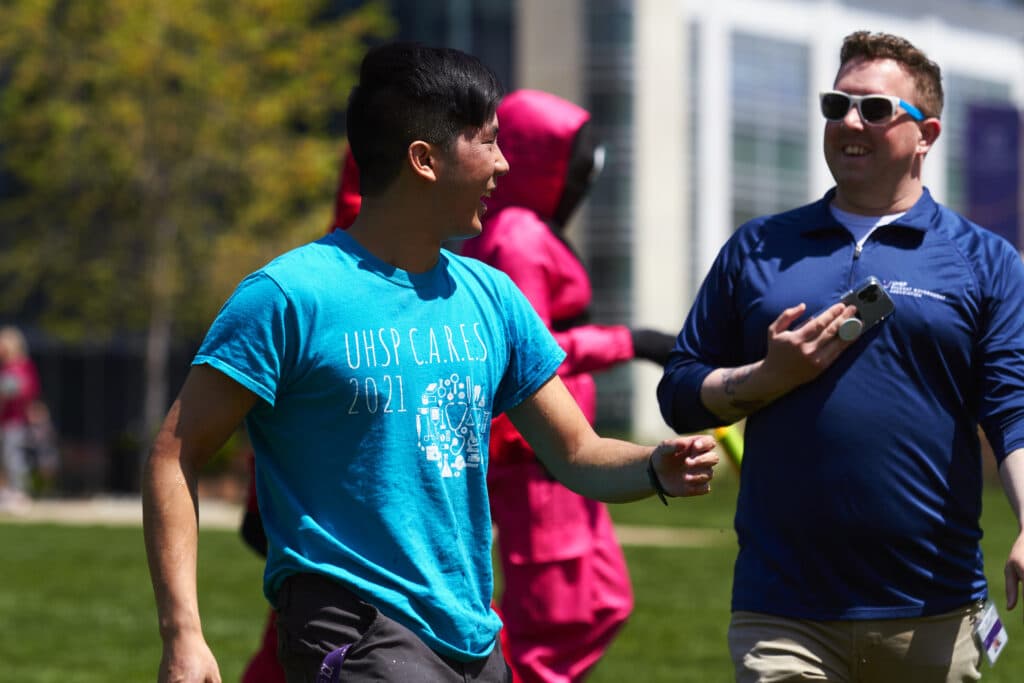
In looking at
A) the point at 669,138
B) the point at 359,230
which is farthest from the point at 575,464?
the point at 669,138

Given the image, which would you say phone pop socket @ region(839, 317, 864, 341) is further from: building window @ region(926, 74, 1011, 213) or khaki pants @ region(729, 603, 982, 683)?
building window @ region(926, 74, 1011, 213)

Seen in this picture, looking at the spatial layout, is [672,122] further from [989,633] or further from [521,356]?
[521,356]

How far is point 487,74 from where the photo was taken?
3.73 m

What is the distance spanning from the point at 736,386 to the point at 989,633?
0.81 m

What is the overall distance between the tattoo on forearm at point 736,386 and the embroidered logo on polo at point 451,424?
882 mm

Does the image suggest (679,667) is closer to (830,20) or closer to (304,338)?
(304,338)

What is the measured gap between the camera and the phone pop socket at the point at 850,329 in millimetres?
4211

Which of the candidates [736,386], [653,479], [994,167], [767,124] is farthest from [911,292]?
[767,124]

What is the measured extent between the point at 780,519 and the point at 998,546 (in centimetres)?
1392

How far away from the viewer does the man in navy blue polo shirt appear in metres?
4.29

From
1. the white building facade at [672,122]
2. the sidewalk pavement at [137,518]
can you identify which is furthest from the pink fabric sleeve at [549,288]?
the white building facade at [672,122]

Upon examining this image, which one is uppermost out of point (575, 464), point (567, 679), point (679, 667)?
point (575, 464)

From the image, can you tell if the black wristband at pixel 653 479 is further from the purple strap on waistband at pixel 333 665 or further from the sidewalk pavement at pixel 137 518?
the sidewalk pavement at pixel 137 518

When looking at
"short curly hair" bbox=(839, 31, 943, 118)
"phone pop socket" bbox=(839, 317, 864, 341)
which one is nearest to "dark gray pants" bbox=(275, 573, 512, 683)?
"phone pop socket" bbox=(839, 317, 864, 341)
